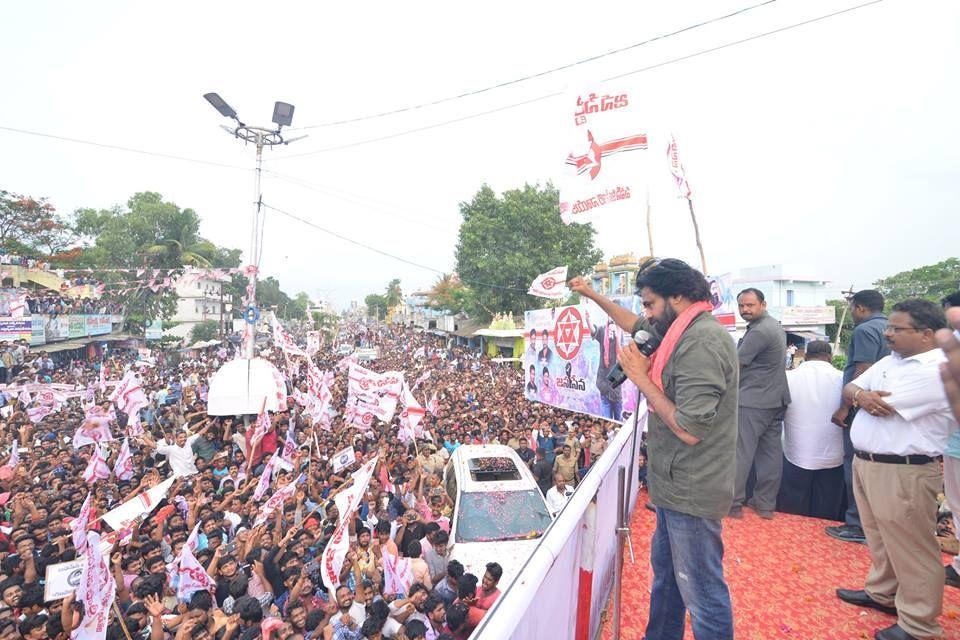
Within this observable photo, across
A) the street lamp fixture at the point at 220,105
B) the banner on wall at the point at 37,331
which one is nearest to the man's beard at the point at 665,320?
the street lamp fixture at the point at 220,105

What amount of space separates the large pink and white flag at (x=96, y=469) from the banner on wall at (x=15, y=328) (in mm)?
18383

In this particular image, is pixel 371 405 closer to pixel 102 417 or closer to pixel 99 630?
pixel 102 417

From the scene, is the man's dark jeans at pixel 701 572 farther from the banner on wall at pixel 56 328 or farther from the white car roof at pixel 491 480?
the banner on wall at pixel 56 328

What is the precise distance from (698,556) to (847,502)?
8.90ft

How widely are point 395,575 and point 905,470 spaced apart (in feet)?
12.8

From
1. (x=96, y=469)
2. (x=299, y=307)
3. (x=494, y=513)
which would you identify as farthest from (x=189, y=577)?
(x=299, y=307)

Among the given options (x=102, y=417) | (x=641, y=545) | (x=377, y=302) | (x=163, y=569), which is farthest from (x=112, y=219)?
(x=377, y=302)

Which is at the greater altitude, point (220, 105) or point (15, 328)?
point (220, 105)

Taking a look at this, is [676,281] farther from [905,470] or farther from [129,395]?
[129,395]

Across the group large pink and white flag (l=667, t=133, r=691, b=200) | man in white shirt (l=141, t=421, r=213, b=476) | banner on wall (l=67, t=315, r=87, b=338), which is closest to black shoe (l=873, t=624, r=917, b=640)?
large pink and white flag (l=667, t=133, r=691, b=200)

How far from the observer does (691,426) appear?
1753 millimetres

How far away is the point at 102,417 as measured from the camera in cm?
924

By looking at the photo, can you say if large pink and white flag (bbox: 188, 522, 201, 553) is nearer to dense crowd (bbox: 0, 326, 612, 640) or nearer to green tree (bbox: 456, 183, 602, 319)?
dense crowd (bbox: 0, 326, 612, 640)

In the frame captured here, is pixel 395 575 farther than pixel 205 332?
No
